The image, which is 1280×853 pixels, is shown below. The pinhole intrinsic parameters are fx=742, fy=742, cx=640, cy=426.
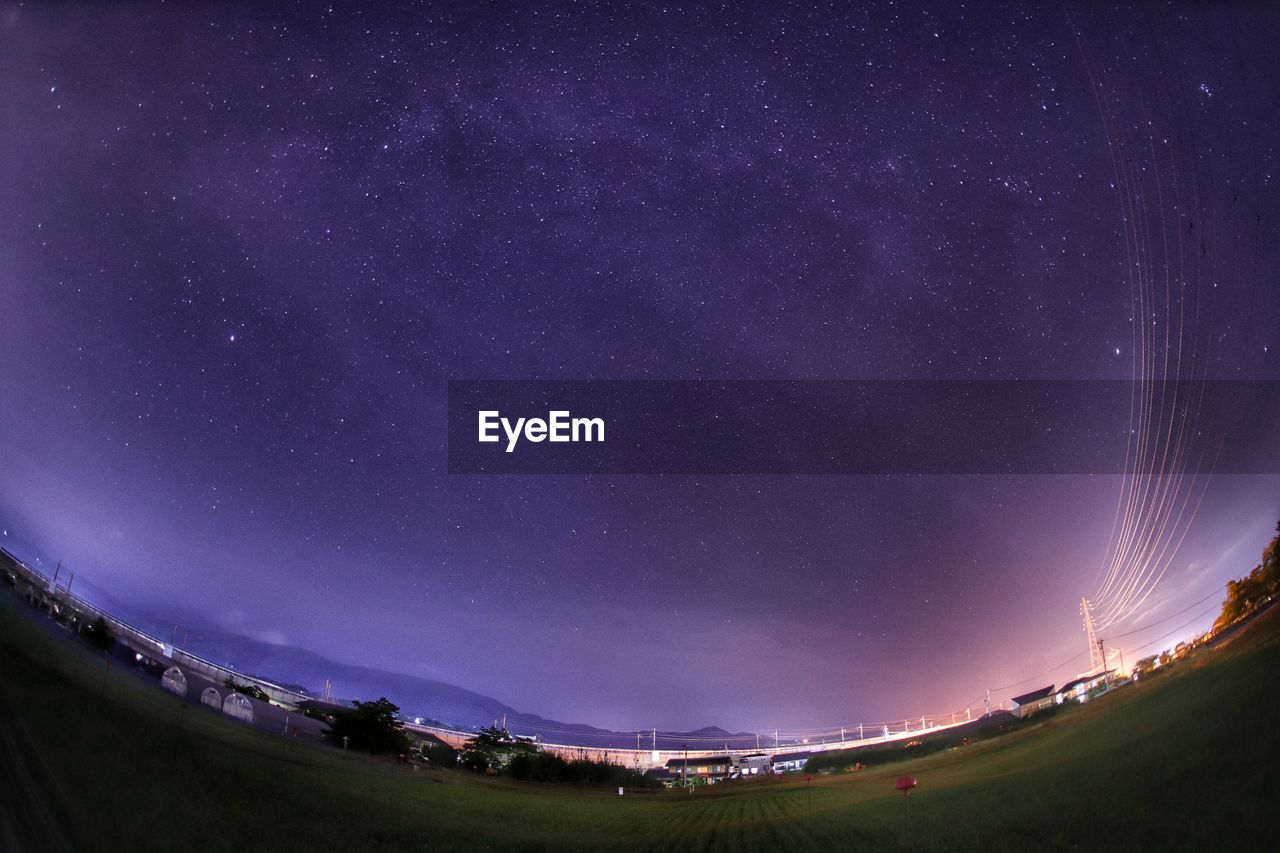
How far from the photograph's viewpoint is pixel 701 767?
531 inches

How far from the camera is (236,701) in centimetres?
1373

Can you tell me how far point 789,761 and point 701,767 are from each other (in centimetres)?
166

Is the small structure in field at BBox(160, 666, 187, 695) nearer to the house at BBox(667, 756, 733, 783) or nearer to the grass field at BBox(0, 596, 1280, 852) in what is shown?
the grass field at BBox(0, 596, 1280, 852)

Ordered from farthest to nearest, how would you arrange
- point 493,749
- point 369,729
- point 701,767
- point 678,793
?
point 493,749, point 369,729, point 701,767, point 678,793

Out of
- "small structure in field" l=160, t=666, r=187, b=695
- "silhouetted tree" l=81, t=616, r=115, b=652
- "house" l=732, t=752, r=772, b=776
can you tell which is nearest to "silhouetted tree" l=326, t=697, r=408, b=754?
"small structure in field" l=160, t=666, r=187, b=695

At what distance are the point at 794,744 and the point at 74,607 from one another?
44.5 feet

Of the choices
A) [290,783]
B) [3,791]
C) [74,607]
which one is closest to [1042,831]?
[290,783]

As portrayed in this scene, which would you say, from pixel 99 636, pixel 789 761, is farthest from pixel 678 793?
pixel 99 636

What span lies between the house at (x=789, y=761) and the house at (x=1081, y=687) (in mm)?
4465

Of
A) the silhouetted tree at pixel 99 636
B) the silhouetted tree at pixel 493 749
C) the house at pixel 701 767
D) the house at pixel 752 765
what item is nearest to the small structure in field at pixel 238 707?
the silhouetted tree at pixel 99 636

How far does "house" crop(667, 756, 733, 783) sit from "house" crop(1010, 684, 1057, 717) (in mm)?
5139

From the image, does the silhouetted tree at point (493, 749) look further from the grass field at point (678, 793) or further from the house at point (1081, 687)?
the house at point (1081, 687)

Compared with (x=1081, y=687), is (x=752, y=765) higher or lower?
lower

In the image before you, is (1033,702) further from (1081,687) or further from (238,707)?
(238,707)
